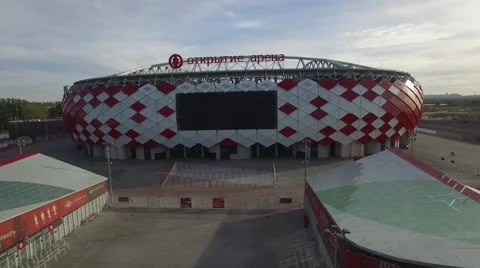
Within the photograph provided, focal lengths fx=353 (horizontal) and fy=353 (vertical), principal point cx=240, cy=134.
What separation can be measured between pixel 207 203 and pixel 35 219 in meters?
14.7

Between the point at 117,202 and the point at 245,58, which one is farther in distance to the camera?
the point at 245,58

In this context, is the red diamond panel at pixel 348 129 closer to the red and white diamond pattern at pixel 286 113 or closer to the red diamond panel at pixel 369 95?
the red and white diamond pattern at pixel 286 113

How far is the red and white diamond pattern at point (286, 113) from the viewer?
5366cm

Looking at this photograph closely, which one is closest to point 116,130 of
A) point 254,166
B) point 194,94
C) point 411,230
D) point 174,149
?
point 174,149

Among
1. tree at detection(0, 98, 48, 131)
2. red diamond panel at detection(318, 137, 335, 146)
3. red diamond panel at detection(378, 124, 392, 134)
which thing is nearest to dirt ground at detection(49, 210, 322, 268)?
red diamond panel at detection(318, 137, 335, 146)

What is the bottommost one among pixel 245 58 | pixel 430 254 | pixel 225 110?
pixel 430 254

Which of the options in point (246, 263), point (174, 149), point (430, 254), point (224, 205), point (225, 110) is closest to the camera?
point (430, 254)

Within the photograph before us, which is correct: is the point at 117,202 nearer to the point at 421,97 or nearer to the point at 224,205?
the point at 224,205

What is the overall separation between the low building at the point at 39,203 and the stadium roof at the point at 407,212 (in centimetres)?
1843

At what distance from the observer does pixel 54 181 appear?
92.7ft

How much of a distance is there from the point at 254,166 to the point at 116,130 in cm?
2384

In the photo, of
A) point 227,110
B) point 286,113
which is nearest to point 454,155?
point 286,113

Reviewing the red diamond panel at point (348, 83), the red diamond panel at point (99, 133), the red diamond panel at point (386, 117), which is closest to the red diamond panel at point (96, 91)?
the red diamond panel at point (99, 133)

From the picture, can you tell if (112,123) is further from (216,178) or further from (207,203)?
(207,203)
